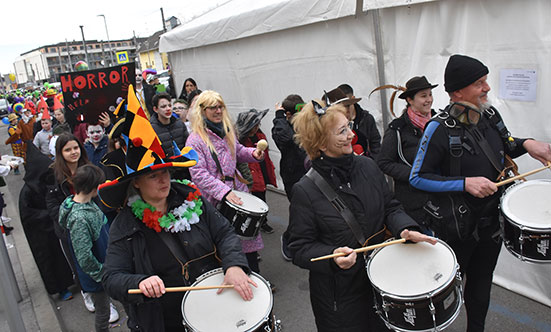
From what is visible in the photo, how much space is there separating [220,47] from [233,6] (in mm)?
804

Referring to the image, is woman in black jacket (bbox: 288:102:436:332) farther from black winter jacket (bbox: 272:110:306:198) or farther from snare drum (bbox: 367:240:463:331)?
black winter jacket (bbox: 272:110:306:198)

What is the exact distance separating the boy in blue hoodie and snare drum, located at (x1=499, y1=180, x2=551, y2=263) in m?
3.16

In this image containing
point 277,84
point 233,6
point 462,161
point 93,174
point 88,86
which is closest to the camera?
point 462,161

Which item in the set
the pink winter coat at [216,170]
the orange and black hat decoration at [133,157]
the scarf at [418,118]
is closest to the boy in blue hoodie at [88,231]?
the pink winter coat at [216,170]

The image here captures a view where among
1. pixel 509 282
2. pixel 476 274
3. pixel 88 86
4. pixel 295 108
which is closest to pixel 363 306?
pixel 476 274

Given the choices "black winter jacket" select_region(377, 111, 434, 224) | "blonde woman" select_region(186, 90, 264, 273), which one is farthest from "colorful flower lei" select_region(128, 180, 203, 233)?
"black winter jacket" select_region(377, 111, 434, 224)

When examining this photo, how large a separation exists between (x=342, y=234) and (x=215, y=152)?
1.90 metres

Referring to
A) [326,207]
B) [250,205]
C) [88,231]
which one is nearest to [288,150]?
[250,205]

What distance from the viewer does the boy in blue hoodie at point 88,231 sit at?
359 cm

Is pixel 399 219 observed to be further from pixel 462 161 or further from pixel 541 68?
pixel 541 68

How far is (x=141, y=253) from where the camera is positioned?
2303 mm

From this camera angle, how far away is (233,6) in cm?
774

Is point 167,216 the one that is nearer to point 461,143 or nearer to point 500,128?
point 461,143

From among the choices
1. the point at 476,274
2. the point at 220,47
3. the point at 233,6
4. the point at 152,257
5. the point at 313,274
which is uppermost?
the point at 233,6
